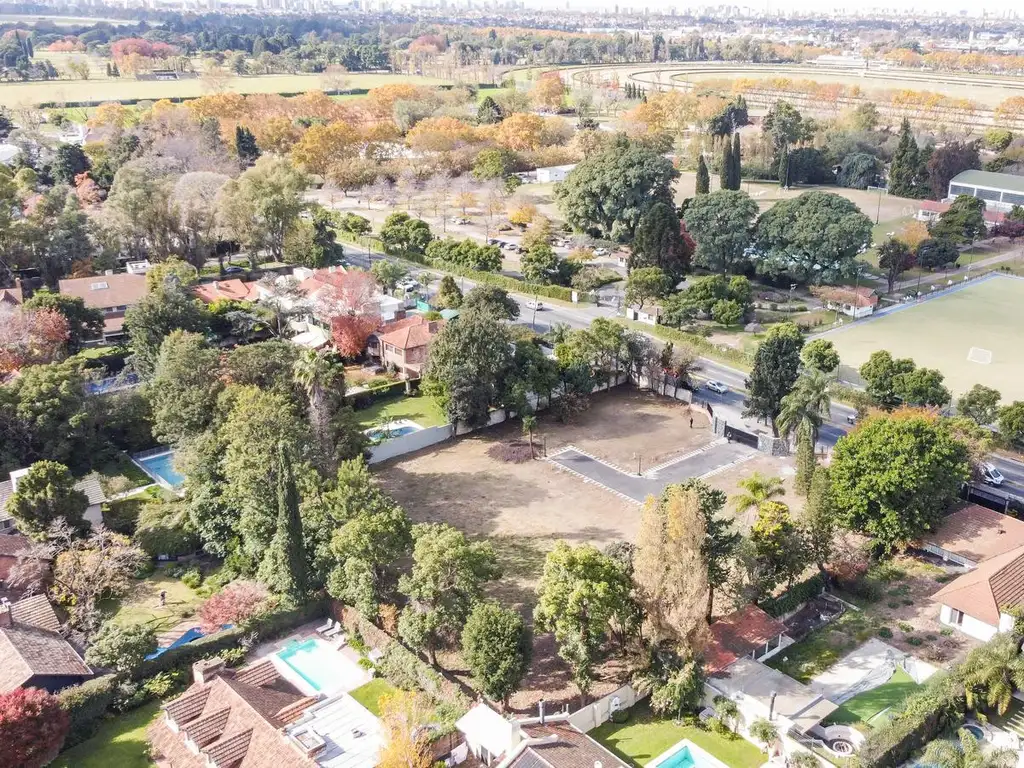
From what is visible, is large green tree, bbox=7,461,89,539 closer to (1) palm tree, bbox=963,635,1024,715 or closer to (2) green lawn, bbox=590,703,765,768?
(2) green lawn, bbox=590,703,765,768

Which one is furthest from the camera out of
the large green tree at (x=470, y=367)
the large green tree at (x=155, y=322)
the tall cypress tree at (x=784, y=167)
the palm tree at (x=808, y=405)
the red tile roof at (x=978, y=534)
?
the tall cypress tree at (x=784, y=167)

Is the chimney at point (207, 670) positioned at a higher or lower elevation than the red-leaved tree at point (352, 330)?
lower

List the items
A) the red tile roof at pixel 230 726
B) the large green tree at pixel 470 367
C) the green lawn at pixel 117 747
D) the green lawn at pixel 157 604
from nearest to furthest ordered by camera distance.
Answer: the red tile roof at pixel 230 726
the green lawn at pixel 117 747
the green lawn at pixel 157 604
the large green tree at pixel 470 367

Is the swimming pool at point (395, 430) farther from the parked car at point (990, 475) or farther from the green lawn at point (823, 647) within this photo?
the parked car at point (990, 475)

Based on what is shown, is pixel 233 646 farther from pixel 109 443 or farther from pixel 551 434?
pixel 551 434

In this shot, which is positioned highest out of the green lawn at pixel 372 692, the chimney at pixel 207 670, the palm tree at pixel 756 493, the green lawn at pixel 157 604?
the palm tree at pixel 756 493

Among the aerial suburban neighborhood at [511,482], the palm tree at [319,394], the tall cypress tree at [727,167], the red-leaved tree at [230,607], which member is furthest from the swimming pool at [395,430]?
the tall cypress tree at [727,167]

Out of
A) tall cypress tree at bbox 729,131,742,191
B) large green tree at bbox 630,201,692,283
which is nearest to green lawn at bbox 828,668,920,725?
large green tree at bbox 630,201,692,283
